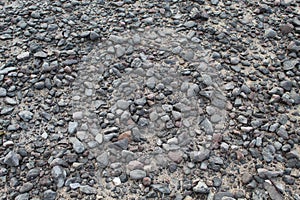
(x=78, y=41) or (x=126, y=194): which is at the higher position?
(x=78, y=41)

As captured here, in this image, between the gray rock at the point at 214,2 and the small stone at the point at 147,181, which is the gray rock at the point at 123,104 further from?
the gray rock at the point at 214,2

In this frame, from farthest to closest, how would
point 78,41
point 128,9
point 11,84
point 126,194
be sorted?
point 128,9, point 78,41, point 11,84, point 126,194

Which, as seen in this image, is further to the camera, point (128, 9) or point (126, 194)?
point (128, 9)

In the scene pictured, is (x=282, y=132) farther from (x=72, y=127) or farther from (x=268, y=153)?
(x=72, y=127)

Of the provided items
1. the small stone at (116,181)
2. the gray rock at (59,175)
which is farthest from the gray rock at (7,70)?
the small stone at (116,181)

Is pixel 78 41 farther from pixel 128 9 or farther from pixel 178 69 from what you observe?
pixel 178 69

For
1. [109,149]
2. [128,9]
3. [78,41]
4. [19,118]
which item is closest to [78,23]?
[78,41]
